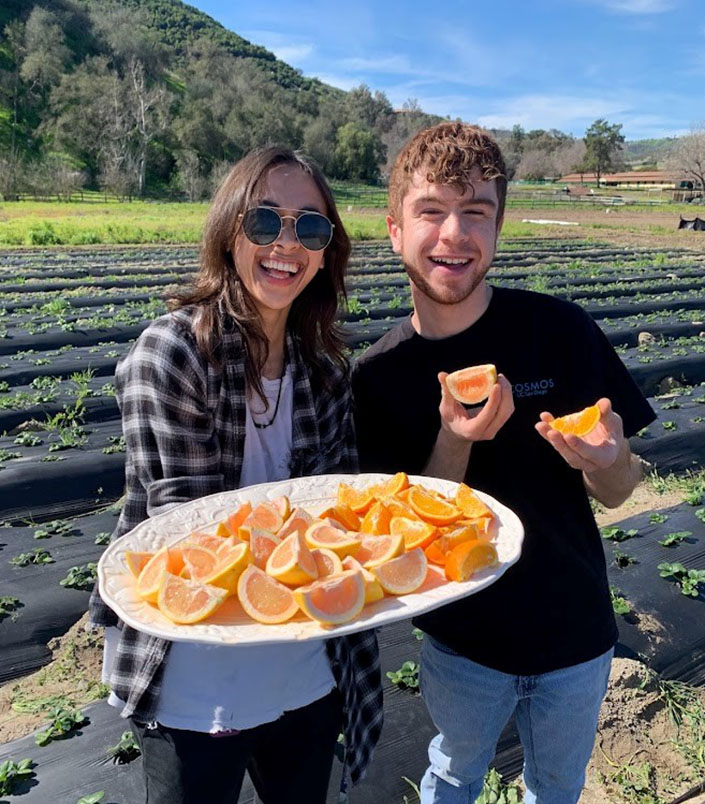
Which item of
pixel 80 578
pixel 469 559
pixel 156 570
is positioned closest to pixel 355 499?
pixel 469 559

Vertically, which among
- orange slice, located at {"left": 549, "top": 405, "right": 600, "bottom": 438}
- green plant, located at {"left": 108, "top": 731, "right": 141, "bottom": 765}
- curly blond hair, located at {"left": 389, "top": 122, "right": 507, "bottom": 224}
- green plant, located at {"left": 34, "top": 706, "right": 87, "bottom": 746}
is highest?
curly blond hair, located at {"left": 389, "top": 122, "right": 507, "bottom": 224}

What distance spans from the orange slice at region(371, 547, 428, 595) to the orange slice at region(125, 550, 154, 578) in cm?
59

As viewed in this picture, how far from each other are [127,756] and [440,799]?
1.36 metres

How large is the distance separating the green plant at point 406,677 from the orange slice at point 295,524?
174 centimetres

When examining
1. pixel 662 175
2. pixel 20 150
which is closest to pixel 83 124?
pixel 20 150

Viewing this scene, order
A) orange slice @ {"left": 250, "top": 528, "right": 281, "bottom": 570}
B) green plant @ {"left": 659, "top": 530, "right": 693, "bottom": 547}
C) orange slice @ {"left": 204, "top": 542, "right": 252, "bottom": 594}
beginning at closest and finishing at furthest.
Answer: orange slice @ {"left": 204, "top": 542, "right": 252, "bottom": 594}
orange slice @ {"left": 250, "top": 528, "right": 281, "bottom": 570}
green plant @ {"left": 659, "top": 530, "right": 693, "bottom": 547}

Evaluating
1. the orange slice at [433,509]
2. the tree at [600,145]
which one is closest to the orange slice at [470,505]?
the orange slice at [433,509]

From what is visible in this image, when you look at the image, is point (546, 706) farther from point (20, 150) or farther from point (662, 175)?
point (662, 175)

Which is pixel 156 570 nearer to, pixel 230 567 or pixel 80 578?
pixel 230 567

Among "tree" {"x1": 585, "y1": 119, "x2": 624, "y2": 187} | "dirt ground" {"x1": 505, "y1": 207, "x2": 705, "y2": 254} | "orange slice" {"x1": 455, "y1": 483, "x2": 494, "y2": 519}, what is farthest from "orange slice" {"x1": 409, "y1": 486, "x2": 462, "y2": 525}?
"tree" {"x1": 585, "y1": 119, "x2": 624, "y2": 187}

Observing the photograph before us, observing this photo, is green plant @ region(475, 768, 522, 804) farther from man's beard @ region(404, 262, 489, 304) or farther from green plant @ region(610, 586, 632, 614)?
man's beard @ region(404, 262, 489, 304)

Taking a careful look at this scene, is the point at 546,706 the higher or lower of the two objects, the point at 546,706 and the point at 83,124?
the lower

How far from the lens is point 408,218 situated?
2.13m

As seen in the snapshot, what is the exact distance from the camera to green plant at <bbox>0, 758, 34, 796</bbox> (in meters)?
2.65
